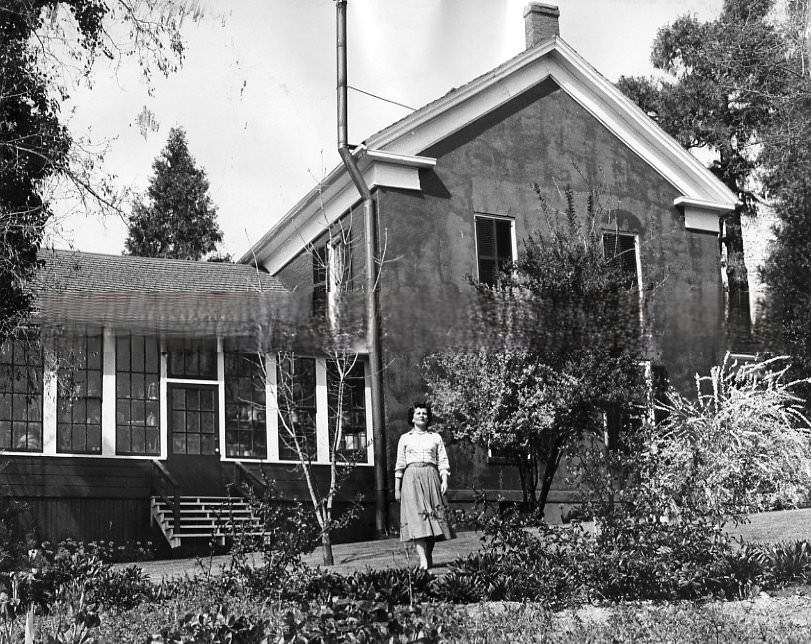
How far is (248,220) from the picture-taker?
76.6 feet

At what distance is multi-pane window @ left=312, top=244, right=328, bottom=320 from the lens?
19.4 meters

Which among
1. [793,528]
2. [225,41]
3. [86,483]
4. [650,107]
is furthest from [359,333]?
[650,107]

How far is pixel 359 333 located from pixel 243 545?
8.77 m

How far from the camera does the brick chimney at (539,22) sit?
2092cm

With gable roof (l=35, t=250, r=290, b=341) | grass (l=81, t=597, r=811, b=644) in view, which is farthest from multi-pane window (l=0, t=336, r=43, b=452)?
grass (l=81, t=597, r=811, b=644)

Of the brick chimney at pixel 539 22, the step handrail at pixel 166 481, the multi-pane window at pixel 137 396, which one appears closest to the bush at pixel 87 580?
the step handrail at pixel 166 481

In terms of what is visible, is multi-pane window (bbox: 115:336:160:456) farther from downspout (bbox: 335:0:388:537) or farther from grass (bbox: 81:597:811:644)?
grass (bbox: 81:597:811:644)

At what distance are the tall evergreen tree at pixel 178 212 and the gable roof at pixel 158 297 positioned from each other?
39.7 ft

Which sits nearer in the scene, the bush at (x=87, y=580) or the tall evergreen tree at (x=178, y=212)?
the bush at (x=87, y=580)

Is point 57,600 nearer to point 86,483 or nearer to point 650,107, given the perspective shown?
point 86,483

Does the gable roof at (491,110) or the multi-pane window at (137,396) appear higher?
the gable roof at (491,110)

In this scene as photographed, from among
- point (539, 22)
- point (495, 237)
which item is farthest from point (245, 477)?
point (539, 22)

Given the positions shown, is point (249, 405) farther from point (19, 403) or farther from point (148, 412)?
point (19, 403)

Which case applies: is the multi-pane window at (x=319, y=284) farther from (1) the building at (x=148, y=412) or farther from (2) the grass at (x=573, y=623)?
(2) the grass at (x=573, y=623)
